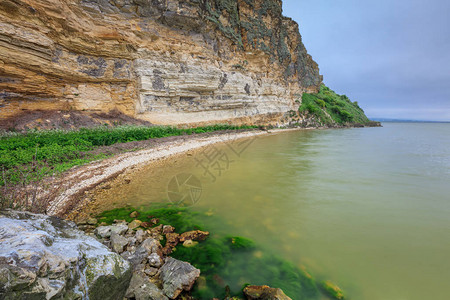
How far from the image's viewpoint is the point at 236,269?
3.33 metres

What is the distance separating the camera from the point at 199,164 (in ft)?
32.7

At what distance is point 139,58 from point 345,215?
19.1 meters

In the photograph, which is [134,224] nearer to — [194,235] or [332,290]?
[194,235]

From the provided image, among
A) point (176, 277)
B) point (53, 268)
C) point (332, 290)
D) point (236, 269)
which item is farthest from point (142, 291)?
point (332, 290)

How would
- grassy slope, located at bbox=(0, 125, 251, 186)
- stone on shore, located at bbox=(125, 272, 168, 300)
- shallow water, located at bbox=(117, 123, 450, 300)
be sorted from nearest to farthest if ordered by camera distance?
stone on shore, located at bbox=(125, 272, 168, 300) < shallow water, located at bbox=(117, 123, 450, 300) < grassy slope, located at bbox=(0, 125, 251, 186)

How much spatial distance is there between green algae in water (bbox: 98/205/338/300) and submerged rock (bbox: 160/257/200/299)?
0.18 meters

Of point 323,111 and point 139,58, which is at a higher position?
point 139,58

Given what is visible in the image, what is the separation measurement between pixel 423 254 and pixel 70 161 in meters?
11.5

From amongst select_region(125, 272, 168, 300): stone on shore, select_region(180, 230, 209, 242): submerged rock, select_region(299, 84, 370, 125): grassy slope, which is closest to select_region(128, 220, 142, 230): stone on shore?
select_region(180, 230, 209, 242): submerged rock

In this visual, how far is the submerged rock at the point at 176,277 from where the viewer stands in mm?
2672

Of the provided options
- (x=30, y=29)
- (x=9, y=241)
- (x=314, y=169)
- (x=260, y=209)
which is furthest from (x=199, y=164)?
(x=30, y=29)

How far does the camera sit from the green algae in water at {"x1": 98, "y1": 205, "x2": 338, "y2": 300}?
293 centimetres

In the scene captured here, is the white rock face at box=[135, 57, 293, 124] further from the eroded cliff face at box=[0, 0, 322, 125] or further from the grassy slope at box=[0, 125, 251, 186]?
the grassy slope at box=[0, 125, 251, 186]

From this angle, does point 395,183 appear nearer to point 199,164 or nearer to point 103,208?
point 199,164
